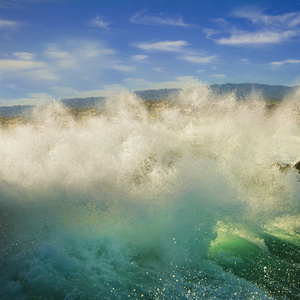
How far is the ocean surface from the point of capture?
33.3ft

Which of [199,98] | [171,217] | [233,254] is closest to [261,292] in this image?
[233,254]

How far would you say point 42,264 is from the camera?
11.0m

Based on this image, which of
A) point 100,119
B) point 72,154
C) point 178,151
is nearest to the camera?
point 72,154

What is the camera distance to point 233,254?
12109mm

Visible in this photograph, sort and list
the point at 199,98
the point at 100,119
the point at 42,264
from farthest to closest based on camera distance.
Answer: the point at 199,98, the point at 100,119, the point at 42,264

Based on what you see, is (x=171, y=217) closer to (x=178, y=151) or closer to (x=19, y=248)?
(x=19, y=248)

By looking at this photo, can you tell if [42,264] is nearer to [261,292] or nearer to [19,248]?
[19,248]

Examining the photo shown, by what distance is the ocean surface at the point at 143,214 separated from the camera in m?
10.2

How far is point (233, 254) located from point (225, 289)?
104 inches

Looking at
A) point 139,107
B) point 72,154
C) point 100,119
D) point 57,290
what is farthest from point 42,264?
point 139,107

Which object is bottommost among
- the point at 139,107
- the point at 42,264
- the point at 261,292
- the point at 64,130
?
the point at 261,292

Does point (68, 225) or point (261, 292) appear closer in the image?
point (261, 292)

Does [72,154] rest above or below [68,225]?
above

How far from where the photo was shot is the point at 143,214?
15539 mm
